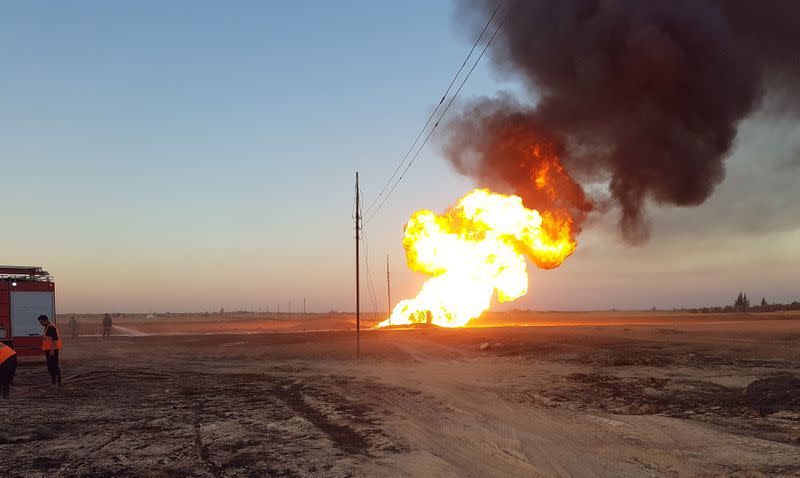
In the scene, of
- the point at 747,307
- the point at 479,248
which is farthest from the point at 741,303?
the point at 479,248

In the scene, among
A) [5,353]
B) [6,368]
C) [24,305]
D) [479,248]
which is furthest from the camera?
[479,248]

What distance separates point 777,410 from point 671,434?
3373 mm

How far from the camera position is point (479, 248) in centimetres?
4138

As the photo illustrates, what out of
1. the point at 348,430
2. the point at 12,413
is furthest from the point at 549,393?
the point at 12,413

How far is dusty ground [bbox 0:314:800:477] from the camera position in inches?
342

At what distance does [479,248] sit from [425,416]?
29378 millimetres

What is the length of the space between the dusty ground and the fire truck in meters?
1.61

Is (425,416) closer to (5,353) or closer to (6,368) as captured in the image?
(5,353)

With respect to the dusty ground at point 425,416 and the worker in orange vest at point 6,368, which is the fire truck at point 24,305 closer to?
the dusty ground at point 425,416

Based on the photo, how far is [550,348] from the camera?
26.8 m

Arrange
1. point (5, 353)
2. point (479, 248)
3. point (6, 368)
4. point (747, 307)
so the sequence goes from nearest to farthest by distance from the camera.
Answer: point (5, 353) → point (6, 368) → point (479, 248) → point (747, 307)

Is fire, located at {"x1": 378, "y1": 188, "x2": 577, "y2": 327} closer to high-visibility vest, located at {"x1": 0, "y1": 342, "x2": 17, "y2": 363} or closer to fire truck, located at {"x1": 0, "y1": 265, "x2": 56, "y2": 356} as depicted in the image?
fire truck, located at {"x1": 0, "y1": 265, "x2": 56, "y2": 356}

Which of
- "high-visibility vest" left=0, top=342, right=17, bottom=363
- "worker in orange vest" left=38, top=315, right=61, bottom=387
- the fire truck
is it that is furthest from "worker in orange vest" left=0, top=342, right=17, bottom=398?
the fire truck

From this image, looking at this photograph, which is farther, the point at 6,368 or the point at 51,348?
the point at 51,348
